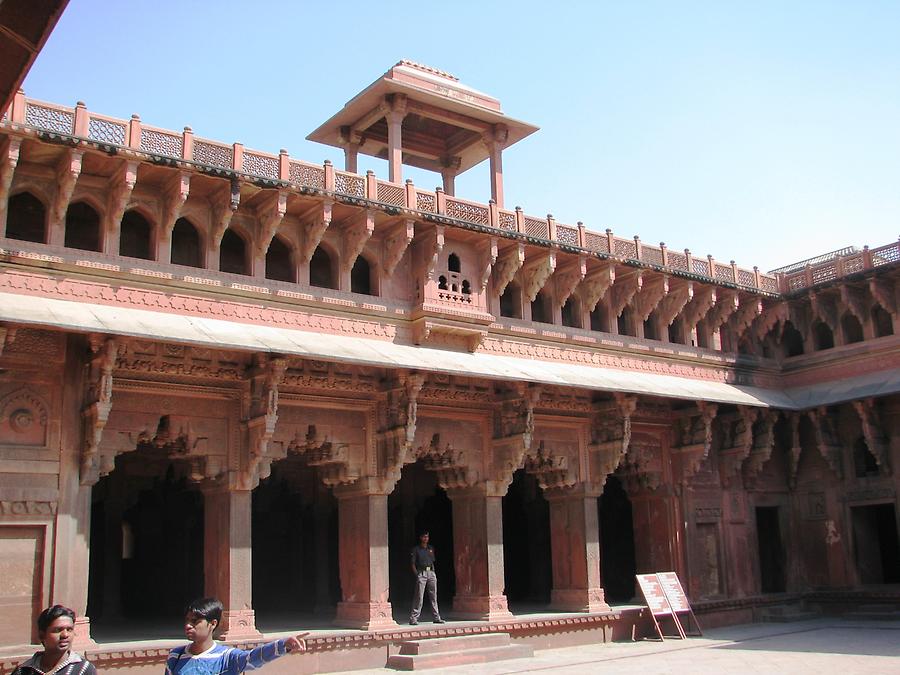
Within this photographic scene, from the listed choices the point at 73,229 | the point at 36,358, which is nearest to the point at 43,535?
the point at 36,358

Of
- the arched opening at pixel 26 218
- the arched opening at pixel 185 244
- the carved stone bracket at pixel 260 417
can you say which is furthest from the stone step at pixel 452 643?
the arched opening at pixel 26 218

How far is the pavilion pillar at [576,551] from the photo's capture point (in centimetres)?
1786

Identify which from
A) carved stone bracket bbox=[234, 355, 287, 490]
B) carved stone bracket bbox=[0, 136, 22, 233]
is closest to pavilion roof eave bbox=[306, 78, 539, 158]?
carved stone bracket bbox=[234, 355, 287, 490]

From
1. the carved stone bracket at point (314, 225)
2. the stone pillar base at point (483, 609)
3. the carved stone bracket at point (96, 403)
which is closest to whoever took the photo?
the carved stone bracket at point (96, 403)

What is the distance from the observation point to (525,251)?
57.4 ft

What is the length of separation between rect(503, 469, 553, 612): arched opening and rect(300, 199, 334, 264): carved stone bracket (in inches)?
351

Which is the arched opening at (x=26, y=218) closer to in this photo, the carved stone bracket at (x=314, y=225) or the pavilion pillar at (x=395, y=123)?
the carved stone bracket at (x=314, y=225)

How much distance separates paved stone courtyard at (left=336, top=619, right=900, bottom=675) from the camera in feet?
44.7

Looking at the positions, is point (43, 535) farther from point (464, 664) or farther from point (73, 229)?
point (464, 664)

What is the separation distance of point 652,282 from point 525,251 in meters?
3.49

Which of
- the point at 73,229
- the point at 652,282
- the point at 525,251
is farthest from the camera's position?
the point at 652,282

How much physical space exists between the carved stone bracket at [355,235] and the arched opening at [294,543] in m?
5.30

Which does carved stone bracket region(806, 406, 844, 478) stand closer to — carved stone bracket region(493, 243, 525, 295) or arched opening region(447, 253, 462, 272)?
carved stone bracket region(493, 243, 525, 295)

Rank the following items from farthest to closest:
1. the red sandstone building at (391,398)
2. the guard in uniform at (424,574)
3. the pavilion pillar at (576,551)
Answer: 1. the pavilion pillar at (576,551)
2. the guard in uniform at (424,574)
3. the red sandstone building at (391,398)
